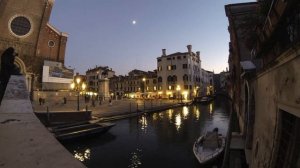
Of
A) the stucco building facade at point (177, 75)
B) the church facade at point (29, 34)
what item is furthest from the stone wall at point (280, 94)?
the stucco building facade at point (177, 75)

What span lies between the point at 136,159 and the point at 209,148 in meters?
4.53

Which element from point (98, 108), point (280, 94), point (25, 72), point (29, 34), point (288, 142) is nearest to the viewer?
point (288, 142)

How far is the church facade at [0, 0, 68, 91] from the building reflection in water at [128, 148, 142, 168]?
29.5 metres

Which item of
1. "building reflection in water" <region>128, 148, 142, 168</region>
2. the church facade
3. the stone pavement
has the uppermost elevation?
the church facade

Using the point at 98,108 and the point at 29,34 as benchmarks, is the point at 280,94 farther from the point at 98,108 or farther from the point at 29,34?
the point at 29,34

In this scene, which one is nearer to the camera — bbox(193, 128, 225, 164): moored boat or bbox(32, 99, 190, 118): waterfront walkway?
bbox(193, 128, 225, 164): moored boat

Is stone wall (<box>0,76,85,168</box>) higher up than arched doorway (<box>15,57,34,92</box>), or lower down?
lower down

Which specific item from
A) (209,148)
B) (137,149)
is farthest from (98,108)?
(209,148)

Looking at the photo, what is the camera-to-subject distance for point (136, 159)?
13.5 meters

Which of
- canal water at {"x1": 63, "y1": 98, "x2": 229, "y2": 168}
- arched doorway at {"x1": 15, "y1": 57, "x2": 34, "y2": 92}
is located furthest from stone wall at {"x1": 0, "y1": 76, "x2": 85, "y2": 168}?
arched doorway at {"x1": 15, "y1": 57, "x2": 34, "y2": 92}

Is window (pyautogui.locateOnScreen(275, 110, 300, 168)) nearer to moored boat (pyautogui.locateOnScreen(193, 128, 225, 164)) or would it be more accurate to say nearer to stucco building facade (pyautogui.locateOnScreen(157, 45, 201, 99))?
moored boat (pyautogui.locateOnScreen(193, 128, 225, 164))

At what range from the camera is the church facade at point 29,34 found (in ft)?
120

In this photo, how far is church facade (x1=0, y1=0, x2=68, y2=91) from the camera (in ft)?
120

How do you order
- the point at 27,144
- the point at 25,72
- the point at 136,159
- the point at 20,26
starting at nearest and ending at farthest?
the point at 27,144
the point at 136,159
the point at 25,72
the point at 20,26
